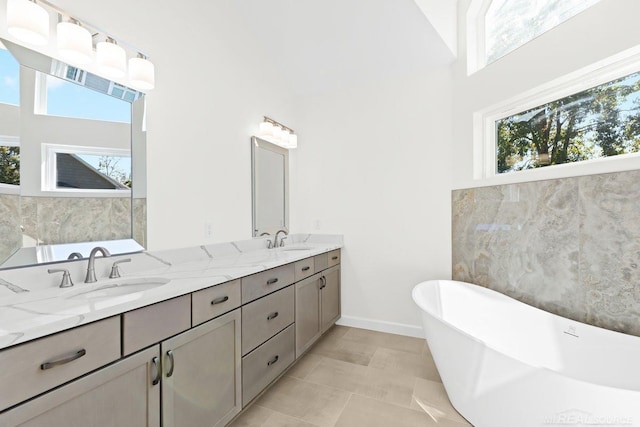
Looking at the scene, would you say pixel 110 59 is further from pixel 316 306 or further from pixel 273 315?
pixel 316 306

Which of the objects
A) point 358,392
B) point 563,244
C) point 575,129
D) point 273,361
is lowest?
point 358,392

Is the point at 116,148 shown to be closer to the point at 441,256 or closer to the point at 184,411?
the point at 184,411

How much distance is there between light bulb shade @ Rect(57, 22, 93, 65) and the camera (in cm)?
134

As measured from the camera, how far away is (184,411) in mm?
1256

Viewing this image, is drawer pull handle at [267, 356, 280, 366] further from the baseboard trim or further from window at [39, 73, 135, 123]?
window at [39, 73, 135, 123]

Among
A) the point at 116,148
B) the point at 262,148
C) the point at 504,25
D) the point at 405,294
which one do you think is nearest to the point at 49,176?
the point at 116,148

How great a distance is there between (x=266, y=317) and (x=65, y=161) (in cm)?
138

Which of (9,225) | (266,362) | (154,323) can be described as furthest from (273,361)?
→ (9,225)

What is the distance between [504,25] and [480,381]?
2.72 meters

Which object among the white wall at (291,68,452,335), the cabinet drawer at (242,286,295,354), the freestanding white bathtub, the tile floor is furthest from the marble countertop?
the freestanding white bathtub

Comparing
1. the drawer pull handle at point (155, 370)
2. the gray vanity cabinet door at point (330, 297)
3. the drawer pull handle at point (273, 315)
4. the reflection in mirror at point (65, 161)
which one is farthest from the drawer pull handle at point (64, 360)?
the gray vanity cabinet door at point (330, 297)

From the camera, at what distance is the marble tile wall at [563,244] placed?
1.58 meters

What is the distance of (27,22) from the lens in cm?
121

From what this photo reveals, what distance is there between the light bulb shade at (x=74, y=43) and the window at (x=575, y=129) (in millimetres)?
2913
